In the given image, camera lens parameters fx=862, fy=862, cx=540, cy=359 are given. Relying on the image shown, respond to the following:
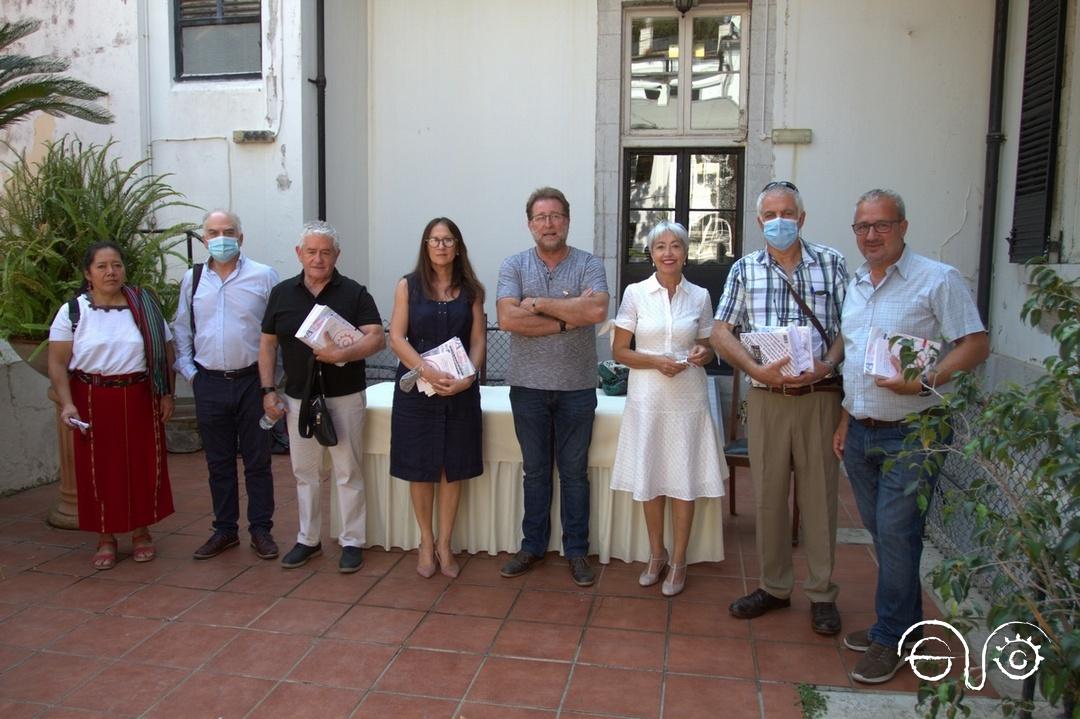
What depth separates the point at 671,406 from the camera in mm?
4156

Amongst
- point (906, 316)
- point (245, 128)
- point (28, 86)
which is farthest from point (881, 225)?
point (245, 128)

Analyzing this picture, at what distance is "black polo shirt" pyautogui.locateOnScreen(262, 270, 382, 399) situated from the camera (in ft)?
14.6

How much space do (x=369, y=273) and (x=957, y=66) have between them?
5620 millimetres

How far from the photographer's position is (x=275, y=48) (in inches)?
305

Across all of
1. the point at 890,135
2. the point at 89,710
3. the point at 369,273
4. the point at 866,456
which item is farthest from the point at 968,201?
the point at 89,710

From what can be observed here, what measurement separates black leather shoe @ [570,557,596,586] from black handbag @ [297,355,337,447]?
1.39m

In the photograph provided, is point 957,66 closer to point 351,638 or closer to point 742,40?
point 742,40

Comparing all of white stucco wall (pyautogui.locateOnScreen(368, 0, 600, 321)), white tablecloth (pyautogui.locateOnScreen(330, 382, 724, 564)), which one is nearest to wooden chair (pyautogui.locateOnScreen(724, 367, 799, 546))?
white tablecloth (pyautogui.locateOnScreen(330, 382, 724, 564))

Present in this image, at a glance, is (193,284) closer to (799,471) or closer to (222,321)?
(222,321)

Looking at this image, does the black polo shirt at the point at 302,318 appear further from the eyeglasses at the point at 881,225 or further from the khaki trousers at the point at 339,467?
the eyeglasses at the point at 881,225

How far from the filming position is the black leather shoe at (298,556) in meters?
4.62

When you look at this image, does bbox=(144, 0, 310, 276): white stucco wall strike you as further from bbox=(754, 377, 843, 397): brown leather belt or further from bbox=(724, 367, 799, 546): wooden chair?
bbox=(754, 377, 843, 397): brown leather belt

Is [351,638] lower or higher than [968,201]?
lower

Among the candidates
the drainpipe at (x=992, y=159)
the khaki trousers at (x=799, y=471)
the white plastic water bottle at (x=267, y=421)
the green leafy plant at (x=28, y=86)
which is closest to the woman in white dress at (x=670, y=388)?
the khaki trousers at (x=799, y=471)
